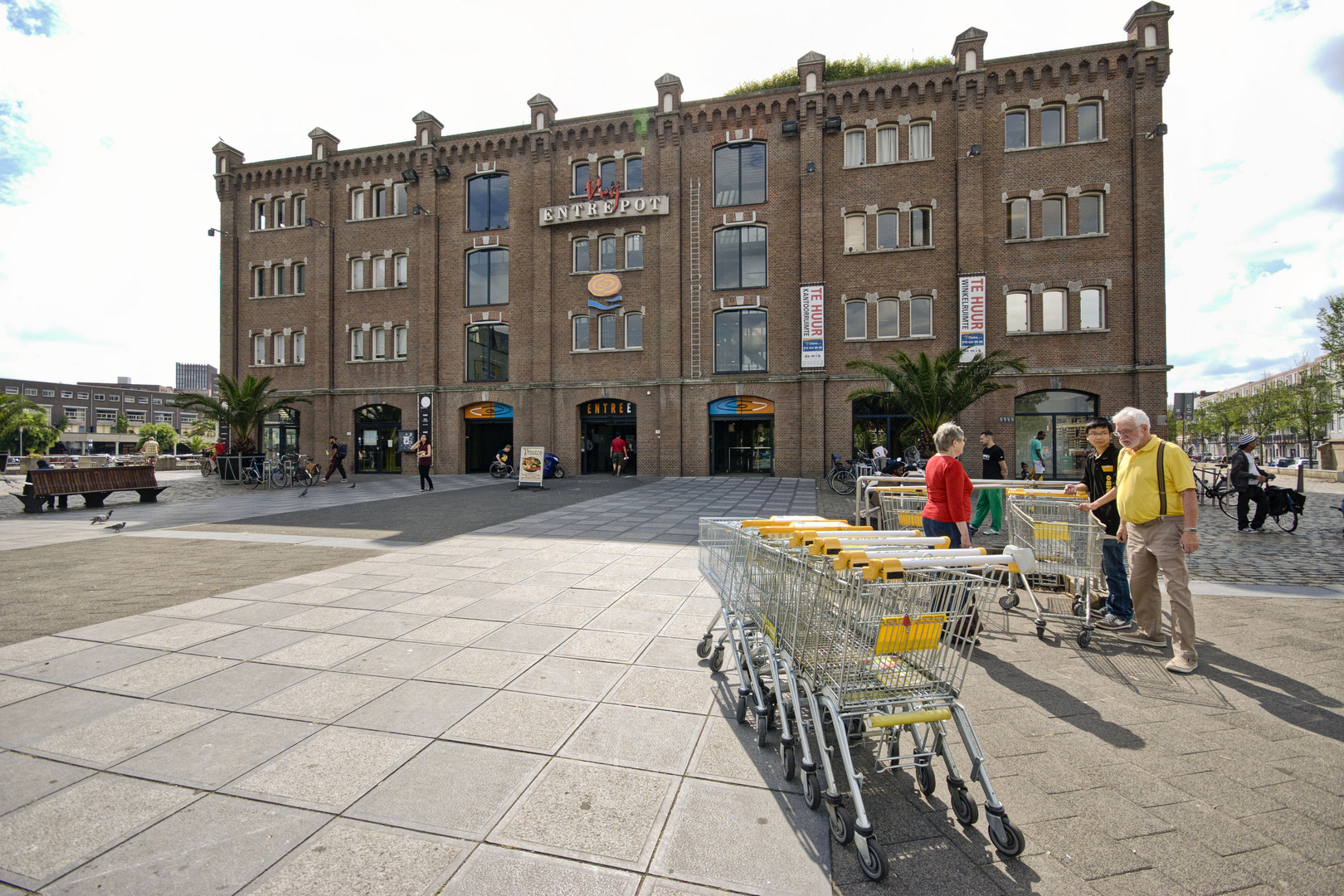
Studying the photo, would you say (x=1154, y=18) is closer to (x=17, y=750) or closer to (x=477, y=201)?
(x=477, y=201)

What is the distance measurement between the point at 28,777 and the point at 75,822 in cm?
66

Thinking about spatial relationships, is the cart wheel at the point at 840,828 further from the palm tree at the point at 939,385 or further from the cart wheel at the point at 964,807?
the palm tree at the point at 939,385

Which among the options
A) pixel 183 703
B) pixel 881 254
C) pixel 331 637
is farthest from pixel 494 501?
pixel 881 254

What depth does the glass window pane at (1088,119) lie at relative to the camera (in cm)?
2189

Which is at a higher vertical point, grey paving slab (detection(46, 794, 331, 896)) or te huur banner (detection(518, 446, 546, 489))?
te huur banner (detection(518, 446, 546, 489))

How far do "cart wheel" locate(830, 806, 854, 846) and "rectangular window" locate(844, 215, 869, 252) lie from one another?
77.5 ft

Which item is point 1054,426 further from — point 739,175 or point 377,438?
point 377,438

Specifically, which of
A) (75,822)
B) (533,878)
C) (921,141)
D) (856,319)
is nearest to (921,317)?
(856,319)

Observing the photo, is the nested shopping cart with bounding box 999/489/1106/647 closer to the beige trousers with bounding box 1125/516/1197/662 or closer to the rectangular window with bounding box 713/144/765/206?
the beige trousers with bounding box 1125/516/1197/662

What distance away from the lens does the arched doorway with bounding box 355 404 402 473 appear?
94.3 ft

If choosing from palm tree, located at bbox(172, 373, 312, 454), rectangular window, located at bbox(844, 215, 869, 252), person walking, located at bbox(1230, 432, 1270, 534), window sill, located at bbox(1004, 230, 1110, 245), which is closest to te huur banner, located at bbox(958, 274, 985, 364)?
window sill, located at bbox(1004, 230, 1110, 245)

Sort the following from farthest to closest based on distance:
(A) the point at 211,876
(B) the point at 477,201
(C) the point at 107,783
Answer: (B) the point at 477,201
(C) the point at 107,783
(A) the point at 211,876

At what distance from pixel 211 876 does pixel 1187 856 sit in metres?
3.90

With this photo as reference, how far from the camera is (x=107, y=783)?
2.92 meters
